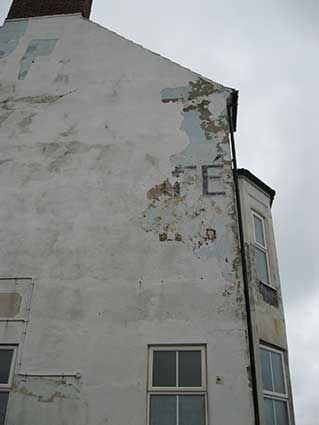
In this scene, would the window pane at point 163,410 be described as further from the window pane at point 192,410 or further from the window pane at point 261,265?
the window pane at point 261,265

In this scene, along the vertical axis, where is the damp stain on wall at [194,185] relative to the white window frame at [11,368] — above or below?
above

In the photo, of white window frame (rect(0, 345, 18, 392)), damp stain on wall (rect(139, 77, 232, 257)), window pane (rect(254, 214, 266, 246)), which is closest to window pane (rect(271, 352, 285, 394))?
damp stain on wall (rect(139, 77, 232, 257))

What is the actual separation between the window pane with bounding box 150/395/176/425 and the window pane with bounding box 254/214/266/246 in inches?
159

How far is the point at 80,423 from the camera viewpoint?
6816mm

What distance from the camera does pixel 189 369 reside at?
23.6 feet

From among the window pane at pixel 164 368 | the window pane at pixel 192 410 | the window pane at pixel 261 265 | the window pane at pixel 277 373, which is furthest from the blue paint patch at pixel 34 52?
the window pane at pixel 277 373

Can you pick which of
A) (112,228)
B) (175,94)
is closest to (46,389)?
(112,228)

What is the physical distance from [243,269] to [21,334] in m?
4.27

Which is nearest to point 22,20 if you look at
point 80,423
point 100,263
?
point 100,263

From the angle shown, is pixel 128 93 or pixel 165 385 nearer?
pixel 165 385

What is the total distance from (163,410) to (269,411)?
191 cm

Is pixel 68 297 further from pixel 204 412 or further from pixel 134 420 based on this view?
pixel 204 412

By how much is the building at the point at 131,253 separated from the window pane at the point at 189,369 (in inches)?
0.7

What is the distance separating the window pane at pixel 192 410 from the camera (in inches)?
266
